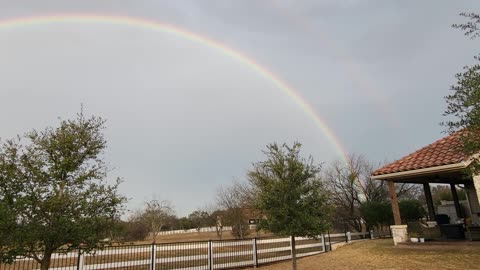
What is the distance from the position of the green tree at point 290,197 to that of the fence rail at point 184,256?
11.5 feet

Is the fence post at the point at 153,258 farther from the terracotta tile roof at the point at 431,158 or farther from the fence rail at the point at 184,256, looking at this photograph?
the terracotta tile roof at the point at 431,158

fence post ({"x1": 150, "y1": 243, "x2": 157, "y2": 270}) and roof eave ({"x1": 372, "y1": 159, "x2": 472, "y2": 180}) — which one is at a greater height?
roof eave ({"x1": 372, "y1": 159, "x2": 472, "y2": 180})

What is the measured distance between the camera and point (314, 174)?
Result: 11383 millimetres

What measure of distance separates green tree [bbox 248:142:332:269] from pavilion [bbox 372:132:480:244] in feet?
17.6

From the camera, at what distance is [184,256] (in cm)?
1308

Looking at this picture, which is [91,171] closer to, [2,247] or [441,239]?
[2,247]

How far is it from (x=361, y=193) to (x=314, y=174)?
75.6 feet

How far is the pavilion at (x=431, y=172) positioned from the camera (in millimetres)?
13070

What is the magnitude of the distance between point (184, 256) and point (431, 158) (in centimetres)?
1145

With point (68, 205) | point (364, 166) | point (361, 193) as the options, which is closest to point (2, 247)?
point (68, 205)

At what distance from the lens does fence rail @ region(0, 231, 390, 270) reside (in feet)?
37.6

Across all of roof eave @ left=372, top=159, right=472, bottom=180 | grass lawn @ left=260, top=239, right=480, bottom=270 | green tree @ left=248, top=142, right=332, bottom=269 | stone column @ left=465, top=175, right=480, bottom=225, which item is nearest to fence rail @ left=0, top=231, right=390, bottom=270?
grass lawn @ left=260, top=239, right=480, bottom=270

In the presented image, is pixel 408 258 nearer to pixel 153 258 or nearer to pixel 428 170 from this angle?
pixel 428 170

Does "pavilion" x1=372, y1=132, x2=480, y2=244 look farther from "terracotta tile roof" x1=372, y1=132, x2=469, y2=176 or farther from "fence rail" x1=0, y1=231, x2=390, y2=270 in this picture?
"fence rail" x1=0, y1=231, x2=390, y2=270
